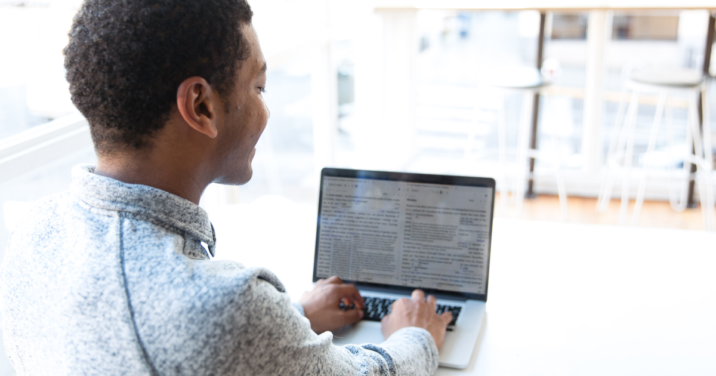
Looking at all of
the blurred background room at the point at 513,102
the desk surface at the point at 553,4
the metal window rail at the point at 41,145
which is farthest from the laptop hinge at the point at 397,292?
the desk surface at the point at 553,4

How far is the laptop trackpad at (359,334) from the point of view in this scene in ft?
3.39

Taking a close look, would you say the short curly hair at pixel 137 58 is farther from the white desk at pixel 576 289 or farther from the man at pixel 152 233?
the white desk at pixel 576 289

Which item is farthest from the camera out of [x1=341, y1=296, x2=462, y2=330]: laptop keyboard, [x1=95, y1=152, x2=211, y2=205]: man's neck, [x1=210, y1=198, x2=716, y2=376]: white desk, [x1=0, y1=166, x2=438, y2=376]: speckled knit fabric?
[x1=341, y1=296, x2=462, y2=330]: laptop keyboard

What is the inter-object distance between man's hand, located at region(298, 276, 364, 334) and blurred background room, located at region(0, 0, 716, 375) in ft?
5.57

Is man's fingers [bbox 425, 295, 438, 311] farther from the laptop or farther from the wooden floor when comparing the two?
the wooden floor

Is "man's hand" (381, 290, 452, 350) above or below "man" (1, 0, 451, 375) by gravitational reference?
below

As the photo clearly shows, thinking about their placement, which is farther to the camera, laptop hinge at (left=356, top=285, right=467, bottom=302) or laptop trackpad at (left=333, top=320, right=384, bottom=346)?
laptop hinge at (left=356, top=285, right=467, bottom=302)

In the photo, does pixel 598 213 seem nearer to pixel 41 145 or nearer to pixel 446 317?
pixel 446 317

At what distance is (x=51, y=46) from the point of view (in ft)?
4.44

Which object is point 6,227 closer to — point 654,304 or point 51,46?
point 51,46

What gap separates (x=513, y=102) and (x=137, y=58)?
3.54 metres

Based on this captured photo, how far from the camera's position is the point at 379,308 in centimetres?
112

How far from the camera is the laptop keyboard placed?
3.60 feet

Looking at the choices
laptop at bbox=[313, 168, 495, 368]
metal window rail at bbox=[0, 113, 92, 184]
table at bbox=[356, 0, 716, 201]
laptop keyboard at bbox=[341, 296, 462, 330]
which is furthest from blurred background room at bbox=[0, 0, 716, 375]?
laptop keyboard at bbox=[341, 296, 462, 330]
